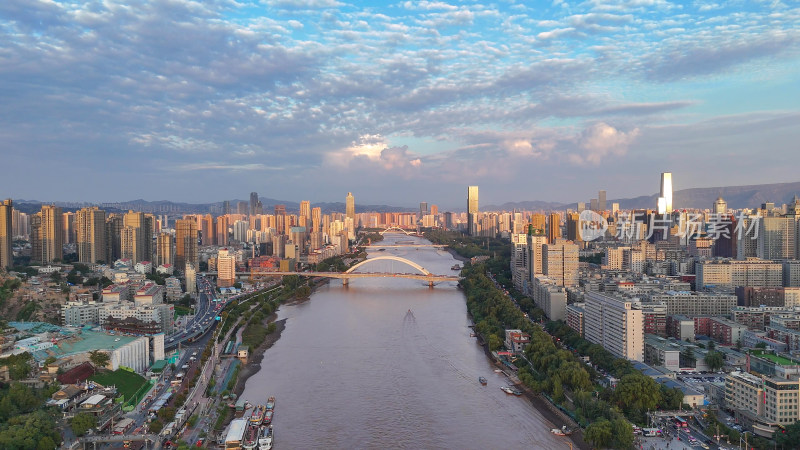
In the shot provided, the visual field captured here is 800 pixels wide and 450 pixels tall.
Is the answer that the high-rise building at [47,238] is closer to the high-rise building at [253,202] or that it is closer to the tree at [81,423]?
the tree at [81,423]

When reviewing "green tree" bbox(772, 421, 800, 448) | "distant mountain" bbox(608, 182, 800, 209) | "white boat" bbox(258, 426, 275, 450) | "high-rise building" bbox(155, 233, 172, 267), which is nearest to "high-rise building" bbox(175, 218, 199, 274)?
"high-rise building" bbox(155, 233, 172, 267)

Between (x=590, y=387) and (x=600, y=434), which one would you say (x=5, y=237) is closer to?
(x=590, y=387)

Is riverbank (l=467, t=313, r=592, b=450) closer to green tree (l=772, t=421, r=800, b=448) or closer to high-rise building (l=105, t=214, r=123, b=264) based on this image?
green tree (l=772, t=421, r=800, b=448)

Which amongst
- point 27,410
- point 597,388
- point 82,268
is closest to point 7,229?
point 82,268

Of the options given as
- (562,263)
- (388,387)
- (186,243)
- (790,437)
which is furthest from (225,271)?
(790,437)

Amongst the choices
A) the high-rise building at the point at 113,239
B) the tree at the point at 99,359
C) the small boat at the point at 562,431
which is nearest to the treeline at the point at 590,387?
the small boat at the point at 562,431

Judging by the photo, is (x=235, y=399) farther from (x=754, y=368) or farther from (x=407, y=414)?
(x=754, y=368)
